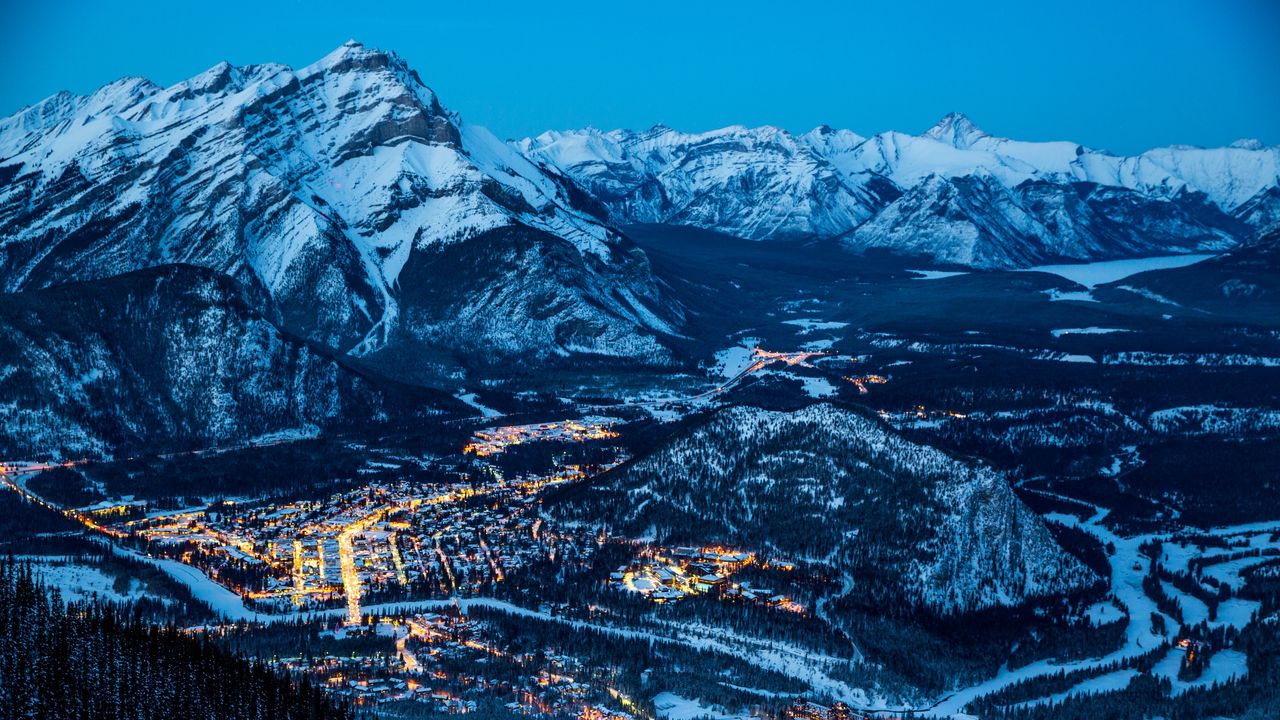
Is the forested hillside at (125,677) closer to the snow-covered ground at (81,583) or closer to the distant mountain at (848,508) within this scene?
the snow-covered ground at (81,583)

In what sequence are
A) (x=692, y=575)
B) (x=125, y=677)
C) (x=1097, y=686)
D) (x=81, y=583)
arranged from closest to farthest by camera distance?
1. (x=125, y=677)
2. (x=1097, y=686)
3. (x=81, y=583)
4. (x=692, y=575)

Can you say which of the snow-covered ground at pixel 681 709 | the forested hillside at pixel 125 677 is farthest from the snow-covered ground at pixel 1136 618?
the forested hillside at pixel 125 677

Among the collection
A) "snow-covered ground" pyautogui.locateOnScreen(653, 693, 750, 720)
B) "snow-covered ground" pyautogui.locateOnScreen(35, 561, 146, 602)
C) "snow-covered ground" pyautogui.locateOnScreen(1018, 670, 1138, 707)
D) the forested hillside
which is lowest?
"snow-covered ground" pyautogui.locateOnScreen(1018, 670, 1138, 707)

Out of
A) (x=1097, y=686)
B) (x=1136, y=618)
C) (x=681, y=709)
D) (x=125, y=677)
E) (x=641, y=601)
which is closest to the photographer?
(x=125, y=677)

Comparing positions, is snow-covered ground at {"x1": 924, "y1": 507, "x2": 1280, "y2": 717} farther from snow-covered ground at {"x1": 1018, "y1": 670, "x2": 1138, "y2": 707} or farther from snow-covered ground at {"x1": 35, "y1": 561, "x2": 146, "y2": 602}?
snow-covered ground at {"x1": 35, "y1": 561, "x2": 146, "y2": 602}

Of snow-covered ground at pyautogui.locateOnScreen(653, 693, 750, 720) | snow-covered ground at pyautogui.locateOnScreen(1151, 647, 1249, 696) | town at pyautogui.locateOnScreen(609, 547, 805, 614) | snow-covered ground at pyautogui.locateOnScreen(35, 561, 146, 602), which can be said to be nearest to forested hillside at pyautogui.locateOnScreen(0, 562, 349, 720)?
snow-covered ground at pyautogui.locateOnScreen(35, 561, 146, 602)

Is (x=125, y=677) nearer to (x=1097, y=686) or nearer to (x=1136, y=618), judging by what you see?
(x=1097, y=686)

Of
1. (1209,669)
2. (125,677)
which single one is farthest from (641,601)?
(1209,669)

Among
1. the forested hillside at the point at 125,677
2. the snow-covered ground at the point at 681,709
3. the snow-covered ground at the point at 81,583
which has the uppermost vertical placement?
the snow-covered ground at the point at 81,583

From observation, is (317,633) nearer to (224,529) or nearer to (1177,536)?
(224,529)
